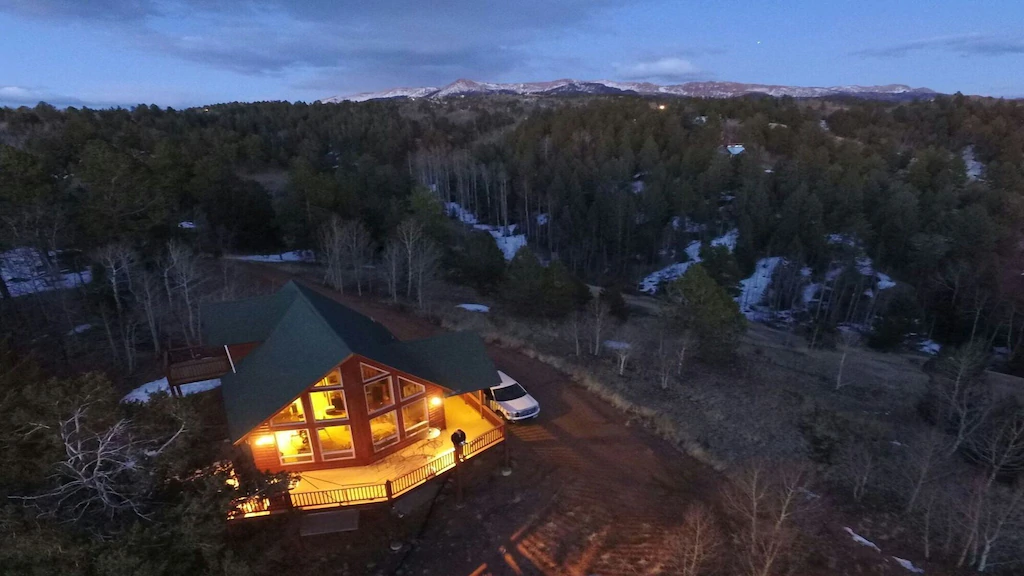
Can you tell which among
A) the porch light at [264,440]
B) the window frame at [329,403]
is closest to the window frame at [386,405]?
the window frame at [329,403]

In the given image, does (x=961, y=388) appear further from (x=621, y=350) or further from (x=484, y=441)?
(x=484, y=441)

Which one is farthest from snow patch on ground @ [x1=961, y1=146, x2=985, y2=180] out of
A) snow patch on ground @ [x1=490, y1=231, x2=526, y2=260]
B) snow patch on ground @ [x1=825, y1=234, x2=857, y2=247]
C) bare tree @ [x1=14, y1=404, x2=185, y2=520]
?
bare tree @ [x1=14, y1=404, x2=185, y2=520]

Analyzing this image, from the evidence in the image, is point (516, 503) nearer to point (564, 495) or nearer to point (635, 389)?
point (564, 495)

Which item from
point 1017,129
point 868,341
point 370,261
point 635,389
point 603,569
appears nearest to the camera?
point 603,569

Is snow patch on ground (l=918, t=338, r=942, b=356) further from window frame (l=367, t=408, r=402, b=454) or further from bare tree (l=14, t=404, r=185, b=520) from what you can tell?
bare tree (l=14, t=404, r=185, b=520)

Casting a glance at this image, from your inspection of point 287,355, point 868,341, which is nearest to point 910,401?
point 868,341

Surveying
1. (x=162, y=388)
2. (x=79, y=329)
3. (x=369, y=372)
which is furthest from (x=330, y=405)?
(x=79, y=329)
